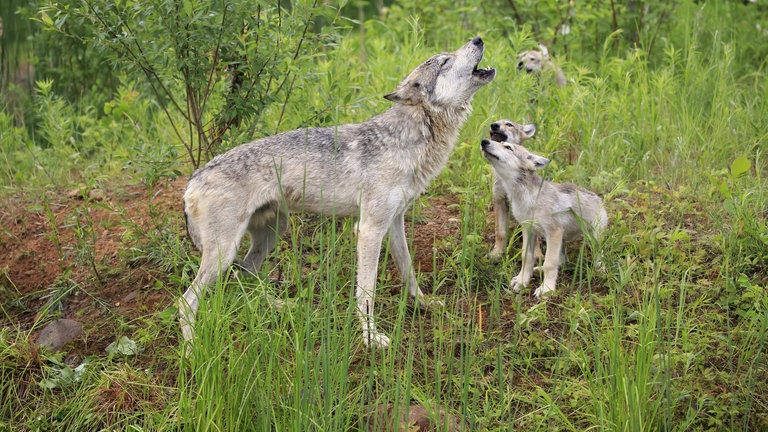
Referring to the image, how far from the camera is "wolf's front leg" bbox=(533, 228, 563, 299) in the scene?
537 centimetres

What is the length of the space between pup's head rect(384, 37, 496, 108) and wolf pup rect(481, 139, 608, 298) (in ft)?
1.22

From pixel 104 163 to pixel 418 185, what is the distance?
3.92 meters

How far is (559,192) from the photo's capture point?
5.62 meters

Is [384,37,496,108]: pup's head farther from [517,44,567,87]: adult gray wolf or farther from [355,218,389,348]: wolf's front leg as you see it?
[517,44,567,87]: adult gray wolf

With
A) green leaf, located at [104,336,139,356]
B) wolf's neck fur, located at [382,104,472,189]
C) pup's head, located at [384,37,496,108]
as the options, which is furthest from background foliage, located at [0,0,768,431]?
pup's head, located at [384,37,496,108]

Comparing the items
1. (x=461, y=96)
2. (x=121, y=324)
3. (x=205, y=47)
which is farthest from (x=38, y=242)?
(x=461, y=96)

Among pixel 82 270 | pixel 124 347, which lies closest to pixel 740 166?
pixel 124 347

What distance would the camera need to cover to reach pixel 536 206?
546 centimetres

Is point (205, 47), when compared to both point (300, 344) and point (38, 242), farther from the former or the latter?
point (300, 344)

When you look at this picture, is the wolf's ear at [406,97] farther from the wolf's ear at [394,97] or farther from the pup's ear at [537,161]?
the pup's ear at [537,161]

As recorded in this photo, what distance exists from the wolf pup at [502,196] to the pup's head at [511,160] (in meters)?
0.20

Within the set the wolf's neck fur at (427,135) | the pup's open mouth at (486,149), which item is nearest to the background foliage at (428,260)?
the pup's open mouth at (486,149)

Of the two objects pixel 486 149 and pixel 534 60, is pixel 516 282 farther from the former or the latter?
pixel 534 60

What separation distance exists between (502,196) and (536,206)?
1.23 ft
